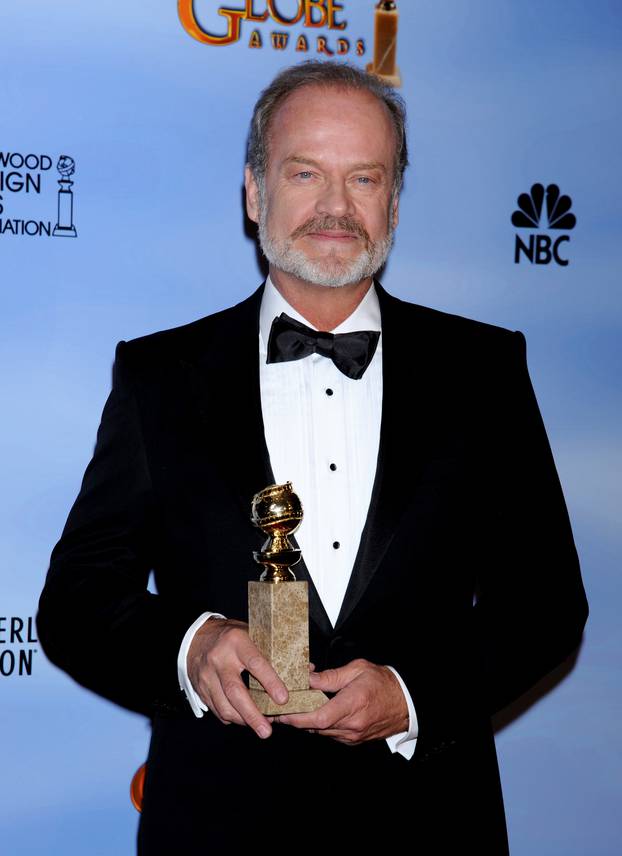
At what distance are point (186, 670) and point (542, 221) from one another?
172cm

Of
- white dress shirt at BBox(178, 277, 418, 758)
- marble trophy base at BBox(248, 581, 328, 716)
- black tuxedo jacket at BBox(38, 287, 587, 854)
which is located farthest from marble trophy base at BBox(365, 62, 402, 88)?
marble trophy base at BBox(248, 581, 328, 716)

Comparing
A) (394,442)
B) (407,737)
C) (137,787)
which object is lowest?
(137,787)

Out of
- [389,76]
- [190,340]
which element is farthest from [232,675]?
[389,76]

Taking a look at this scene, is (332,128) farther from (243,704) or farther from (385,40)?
(243,704)

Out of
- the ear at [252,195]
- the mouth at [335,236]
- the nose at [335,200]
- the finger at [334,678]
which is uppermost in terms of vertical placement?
the ear at [252,195]

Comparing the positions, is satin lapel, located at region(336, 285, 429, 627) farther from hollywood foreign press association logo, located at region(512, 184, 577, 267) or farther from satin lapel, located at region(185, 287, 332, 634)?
hollywood foreign press association logo, located at region(512, 184, 577, 267)

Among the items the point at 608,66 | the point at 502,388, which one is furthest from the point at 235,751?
the point at 608,66

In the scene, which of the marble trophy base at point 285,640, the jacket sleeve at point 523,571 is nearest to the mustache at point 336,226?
the jacket sleeve at point 523,571

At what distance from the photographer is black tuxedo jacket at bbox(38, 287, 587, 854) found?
200cm

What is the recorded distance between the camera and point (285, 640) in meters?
1.71

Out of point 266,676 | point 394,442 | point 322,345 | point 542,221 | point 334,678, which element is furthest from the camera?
point 542,221

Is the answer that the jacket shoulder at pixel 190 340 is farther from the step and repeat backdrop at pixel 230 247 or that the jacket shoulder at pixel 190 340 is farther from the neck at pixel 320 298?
the step and repeat backdrop at pixel 230 247

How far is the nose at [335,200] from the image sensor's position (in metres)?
2.22

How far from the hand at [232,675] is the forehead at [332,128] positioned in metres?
0.95
